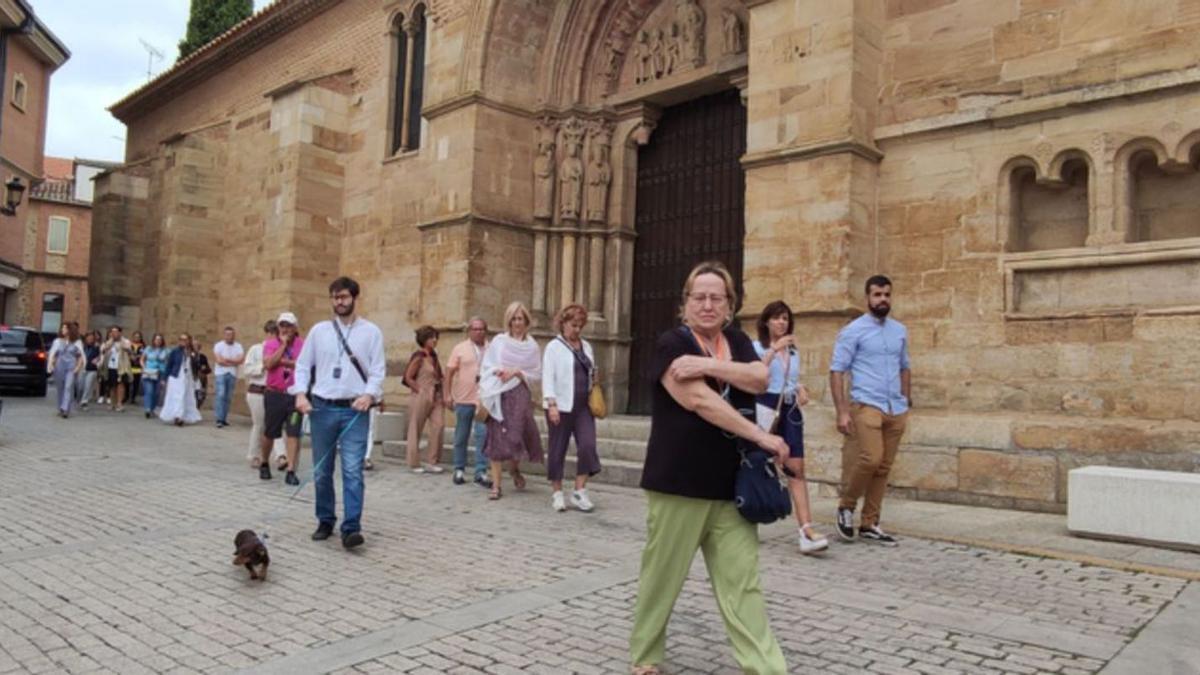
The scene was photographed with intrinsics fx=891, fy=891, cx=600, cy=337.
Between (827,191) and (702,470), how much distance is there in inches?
224

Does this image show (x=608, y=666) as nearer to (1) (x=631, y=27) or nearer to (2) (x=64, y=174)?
(1) (x=631, y=27)

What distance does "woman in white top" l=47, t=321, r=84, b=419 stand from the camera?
1634 centimetres

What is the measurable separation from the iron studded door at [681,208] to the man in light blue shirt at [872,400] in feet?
17.3

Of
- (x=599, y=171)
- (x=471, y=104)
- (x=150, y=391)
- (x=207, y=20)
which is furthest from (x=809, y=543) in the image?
(x=207, y=20)

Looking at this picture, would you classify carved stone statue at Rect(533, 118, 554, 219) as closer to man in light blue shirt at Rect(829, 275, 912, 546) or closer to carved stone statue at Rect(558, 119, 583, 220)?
carved stone statue at Rect(558, 119, 583, 220)

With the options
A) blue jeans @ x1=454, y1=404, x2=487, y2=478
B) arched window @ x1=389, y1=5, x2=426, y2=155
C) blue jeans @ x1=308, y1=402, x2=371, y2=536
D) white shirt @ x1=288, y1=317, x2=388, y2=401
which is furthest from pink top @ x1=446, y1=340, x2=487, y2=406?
arched window @ x1=389, y1=5, x2=426, y2=155

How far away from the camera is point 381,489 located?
340 inches

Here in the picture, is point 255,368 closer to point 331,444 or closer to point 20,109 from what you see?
point 331,444

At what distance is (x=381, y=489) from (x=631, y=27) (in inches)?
309

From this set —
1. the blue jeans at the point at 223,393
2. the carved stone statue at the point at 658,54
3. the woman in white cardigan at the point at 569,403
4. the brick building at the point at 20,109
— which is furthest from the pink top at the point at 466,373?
the brick building at the point at 20,109

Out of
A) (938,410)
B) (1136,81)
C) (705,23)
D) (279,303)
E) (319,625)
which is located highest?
(705,23)

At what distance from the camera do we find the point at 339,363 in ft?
20.6

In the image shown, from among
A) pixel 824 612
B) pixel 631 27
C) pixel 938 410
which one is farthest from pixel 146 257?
pixel 824 612

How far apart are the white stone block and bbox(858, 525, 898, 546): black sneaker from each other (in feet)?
4.16
